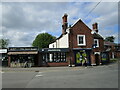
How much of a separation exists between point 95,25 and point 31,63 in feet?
58.6

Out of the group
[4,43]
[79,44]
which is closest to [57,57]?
[79,44]

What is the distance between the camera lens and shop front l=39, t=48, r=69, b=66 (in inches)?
1109

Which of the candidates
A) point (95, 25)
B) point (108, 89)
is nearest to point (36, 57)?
point (95, 25)

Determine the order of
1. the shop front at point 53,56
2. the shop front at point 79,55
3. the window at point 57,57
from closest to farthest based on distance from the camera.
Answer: the shop front at point 53,56 < the window at point 57,57 < the shop front at point 79,55

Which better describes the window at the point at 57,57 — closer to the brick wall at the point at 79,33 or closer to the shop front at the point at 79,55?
the shop front at the point at 79,55

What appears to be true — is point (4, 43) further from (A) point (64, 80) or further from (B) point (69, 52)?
(A) point (64, 80)

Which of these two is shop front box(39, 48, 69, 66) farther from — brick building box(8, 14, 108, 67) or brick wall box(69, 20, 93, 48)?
brick wall box(69, 20, 93, 48)

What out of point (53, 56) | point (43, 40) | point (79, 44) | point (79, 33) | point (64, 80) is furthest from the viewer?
point (43, 40)

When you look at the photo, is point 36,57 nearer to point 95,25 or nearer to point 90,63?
point 90,63

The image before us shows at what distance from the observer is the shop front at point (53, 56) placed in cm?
2816

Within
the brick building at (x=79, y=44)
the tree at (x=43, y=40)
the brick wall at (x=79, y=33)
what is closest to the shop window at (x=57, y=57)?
the brick building at (x=79, y=44)

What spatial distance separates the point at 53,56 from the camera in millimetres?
28734

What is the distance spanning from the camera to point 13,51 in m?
27.4

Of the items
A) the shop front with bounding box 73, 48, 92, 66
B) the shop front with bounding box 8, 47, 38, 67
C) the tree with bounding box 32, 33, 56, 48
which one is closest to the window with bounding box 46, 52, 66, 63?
the shop front with bounding box 73, 48, 92, 66
